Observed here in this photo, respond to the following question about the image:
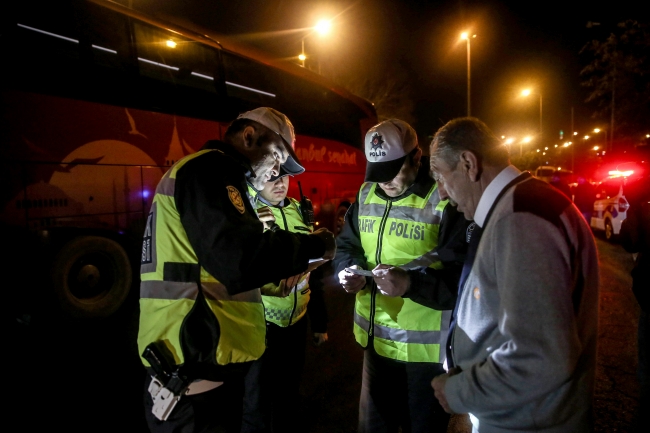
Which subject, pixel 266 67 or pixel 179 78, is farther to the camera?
pixel 266 67

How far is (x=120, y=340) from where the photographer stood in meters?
4.79

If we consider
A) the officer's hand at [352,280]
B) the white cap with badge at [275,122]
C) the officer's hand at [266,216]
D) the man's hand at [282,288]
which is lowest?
the man's hand at [282,288]

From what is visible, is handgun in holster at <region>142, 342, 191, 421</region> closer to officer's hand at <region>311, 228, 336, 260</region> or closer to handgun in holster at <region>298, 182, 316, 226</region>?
officer's hand at <region>311, 228, 336, 260</region>

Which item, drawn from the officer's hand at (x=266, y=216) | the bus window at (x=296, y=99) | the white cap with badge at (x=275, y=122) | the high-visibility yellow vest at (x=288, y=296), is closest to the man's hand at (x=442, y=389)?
the white cap with badge at (x=275, y=122)

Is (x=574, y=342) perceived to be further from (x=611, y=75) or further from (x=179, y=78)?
(x=611, y=75)

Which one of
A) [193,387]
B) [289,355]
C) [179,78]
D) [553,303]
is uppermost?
[179,78]

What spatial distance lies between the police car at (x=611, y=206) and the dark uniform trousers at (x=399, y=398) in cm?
1008

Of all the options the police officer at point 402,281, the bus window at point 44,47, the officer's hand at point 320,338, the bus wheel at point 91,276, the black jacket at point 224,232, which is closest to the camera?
the black jacket at point 224,232

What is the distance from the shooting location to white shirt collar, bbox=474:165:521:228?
1323 millimetres

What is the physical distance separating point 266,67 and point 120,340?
5457mm

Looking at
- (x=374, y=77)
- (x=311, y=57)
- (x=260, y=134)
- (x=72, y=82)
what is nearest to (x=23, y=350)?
(x=72, y=82)

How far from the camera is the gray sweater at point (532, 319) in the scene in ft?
3.49

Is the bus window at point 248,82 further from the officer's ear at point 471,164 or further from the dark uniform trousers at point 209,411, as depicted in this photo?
the officer's ear at point 471,164

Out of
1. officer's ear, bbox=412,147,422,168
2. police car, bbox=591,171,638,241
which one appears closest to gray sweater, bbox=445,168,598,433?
officer's ear, bbox=412,147,422,168
